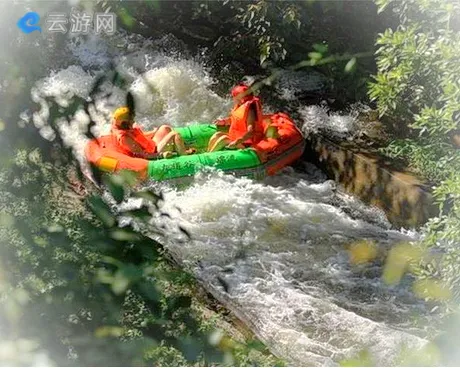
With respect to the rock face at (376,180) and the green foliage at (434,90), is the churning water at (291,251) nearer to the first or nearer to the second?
the rock face at (376,180)

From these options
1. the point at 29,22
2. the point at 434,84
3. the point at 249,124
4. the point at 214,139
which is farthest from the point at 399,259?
the point at 29,22

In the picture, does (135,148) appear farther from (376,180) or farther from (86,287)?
(86,287)

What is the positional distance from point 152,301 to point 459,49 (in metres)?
2.58

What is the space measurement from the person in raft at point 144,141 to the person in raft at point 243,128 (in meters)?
0.38

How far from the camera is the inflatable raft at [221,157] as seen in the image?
6398mm

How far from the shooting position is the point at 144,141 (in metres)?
6.75

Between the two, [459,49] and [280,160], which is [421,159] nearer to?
[280,160]

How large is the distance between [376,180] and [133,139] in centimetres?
258

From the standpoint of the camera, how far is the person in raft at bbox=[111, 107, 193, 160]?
6.48 m

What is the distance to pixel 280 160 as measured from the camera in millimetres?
7121

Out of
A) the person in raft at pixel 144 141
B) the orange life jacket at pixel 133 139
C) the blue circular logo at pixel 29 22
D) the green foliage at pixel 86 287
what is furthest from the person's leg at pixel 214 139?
the green foliage at pixel 86 287

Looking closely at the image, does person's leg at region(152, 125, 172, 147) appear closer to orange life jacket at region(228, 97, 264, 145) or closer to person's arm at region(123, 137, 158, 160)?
person's arm at region(123, 137, 158, 160)

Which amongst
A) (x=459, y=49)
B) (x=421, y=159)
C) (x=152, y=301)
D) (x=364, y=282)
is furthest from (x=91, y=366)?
(x=421, y=159)

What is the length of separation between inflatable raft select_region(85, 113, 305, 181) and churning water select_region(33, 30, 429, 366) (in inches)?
4.8
